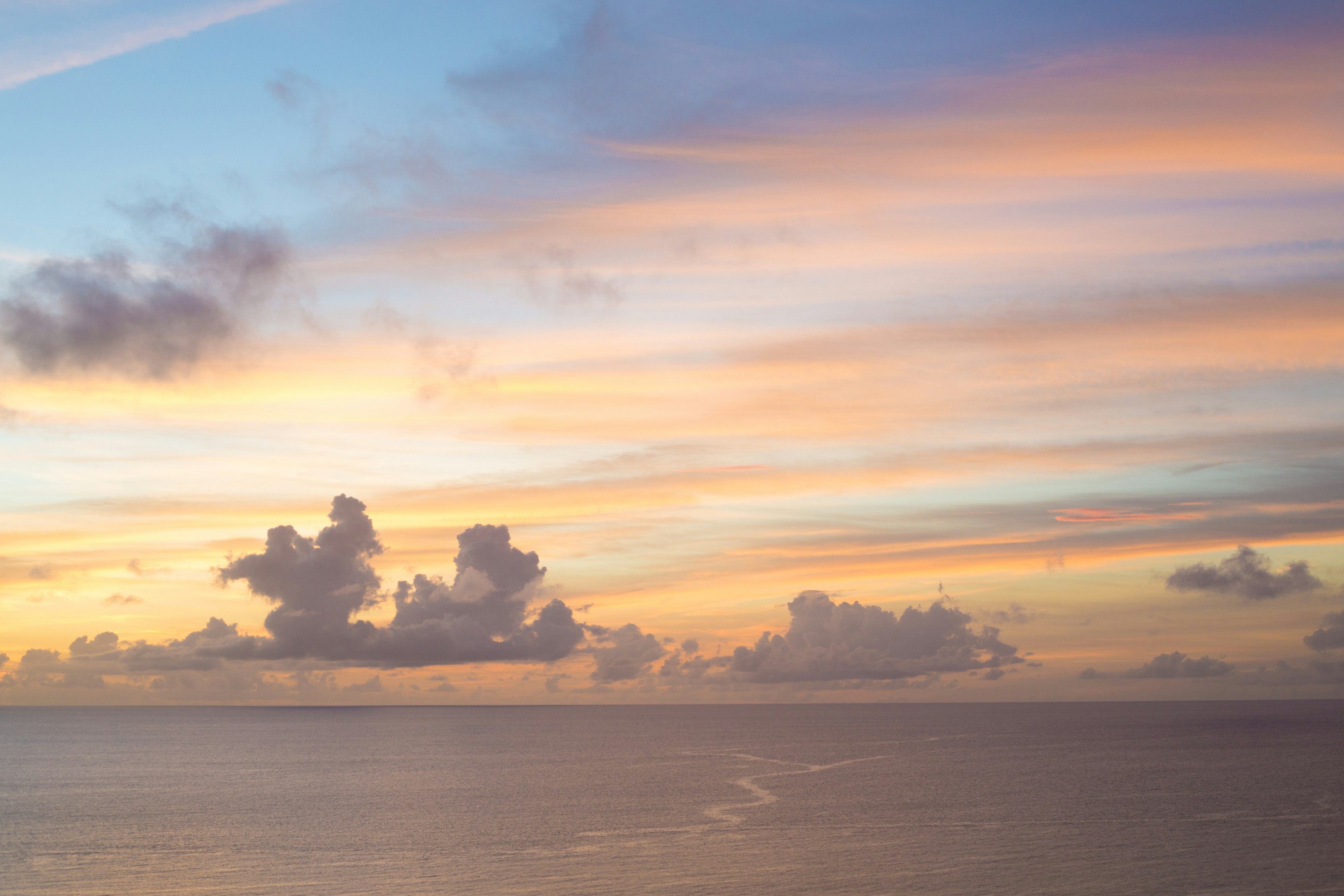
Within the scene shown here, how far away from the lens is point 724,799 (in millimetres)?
168875

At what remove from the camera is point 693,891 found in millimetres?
97688

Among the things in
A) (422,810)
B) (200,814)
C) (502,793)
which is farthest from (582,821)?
(200,814)

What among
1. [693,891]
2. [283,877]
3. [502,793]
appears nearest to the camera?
[693,891]

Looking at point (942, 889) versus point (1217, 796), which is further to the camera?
point (1217, 796)

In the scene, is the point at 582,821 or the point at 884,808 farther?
the point at 884,808

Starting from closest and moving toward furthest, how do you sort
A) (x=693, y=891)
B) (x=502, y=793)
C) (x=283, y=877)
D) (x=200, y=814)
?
(x=693, y=891) < (x=283, y=877) < (x=200, y=814) < (x=502, y=793)

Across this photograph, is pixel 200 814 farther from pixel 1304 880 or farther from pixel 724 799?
pixel 1304 880

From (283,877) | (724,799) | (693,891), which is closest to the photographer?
(693,891)

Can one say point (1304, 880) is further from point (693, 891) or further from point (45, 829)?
point (45, 829)

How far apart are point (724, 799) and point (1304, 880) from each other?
86268mm

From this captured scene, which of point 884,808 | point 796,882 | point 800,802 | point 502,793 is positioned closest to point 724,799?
point 800,802

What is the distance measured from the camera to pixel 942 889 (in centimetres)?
9919

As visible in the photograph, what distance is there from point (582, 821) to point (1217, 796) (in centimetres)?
10652

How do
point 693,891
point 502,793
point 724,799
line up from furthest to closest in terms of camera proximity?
point 502,793, point 724,799, point 693,891
